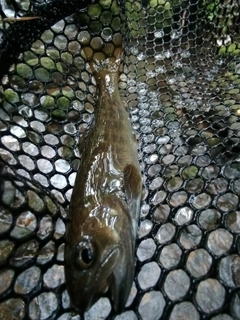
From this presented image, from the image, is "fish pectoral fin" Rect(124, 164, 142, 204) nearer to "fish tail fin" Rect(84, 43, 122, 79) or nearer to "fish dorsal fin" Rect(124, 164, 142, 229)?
"fish dorsal fin" Rect(124, 164, 142, 229)

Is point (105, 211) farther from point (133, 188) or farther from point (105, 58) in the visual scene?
point (105, 58)


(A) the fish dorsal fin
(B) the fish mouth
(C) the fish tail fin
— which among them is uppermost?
(C) the fish tail fin

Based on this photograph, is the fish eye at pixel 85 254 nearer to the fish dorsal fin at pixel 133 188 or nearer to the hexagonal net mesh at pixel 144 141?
the hexagonal net mesh at pixel 144 141

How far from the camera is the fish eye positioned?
1431 millimetres

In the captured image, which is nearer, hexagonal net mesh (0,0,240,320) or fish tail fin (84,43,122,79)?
hexagonal net mesh (0,0,240,320)

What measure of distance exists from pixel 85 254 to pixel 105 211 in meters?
0.25

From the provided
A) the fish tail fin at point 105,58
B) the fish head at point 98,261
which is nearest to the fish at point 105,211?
the fish head at point 98,261

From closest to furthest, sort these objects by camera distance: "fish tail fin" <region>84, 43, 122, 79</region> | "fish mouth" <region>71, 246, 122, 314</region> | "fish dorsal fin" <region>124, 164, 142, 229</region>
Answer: "fish mouth" <region>71, 246, 122, 314</region> → "fish dorsal fin" <region>124, 164, 142, 229</region> → "fish tail fin" <region>84, 43, 122, 79</region>

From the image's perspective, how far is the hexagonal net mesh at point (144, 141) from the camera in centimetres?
144

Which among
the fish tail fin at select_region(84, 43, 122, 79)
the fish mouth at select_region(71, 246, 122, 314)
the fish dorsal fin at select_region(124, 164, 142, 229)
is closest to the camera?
the fish mouth at select_region(71, 246, 122, 314)

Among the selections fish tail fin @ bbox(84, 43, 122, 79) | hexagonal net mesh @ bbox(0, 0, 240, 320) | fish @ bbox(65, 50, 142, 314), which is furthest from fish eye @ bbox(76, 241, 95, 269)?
fish tail fin @ bbox(84, 43, 122, 79)

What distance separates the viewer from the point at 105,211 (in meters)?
1.64

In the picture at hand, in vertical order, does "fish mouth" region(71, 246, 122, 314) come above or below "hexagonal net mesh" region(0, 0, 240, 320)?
below

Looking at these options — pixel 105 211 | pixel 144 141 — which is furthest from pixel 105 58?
pixel 105 211
